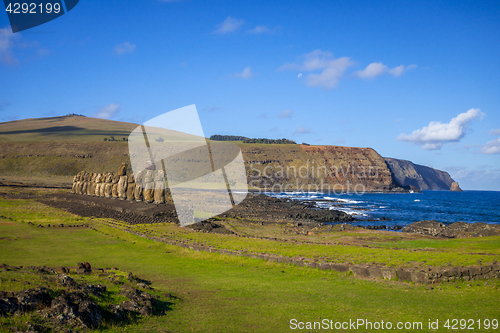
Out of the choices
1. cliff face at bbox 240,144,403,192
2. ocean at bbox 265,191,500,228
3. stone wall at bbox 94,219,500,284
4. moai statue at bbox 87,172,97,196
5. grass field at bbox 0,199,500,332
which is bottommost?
ocean at bbox 265,191,500,228

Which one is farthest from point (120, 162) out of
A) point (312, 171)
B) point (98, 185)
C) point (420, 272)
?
point (420, 272)

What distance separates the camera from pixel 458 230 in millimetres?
34656

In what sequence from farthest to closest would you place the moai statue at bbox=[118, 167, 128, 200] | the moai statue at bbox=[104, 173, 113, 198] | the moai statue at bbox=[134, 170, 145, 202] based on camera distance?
the moai statue at bbox=[104, 173, 113, 198]
the moai statue at bbox=[118, 167, 128, 200]
the moai statue at bbox=[134, 170, 145, 202]

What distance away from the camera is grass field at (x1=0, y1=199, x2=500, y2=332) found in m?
9.80

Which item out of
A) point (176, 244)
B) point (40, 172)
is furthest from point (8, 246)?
point (40, 172)

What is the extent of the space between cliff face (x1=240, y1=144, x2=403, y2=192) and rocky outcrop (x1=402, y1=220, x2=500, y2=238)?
402 feet

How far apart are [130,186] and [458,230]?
125 feet

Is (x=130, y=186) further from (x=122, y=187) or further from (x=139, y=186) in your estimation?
(x=139, y=186)

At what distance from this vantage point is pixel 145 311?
9.36 m
